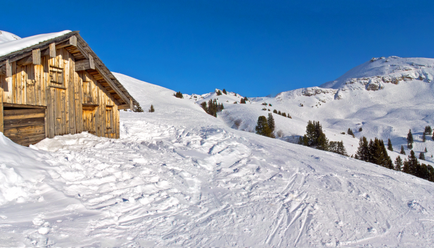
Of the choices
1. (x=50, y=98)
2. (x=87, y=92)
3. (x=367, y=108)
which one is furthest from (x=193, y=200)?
(x=367, y=108)

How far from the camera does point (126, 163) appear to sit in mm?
7742

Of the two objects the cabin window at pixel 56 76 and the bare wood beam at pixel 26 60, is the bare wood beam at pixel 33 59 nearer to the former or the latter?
the bare wood beam at pixel 26 60

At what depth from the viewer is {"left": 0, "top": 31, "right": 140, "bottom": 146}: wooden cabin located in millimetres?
7484

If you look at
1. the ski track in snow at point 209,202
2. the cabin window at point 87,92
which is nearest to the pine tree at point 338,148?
the ski track in snow at point 209,202

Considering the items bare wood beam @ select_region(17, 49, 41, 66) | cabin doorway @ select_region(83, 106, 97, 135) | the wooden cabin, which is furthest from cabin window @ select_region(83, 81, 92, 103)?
bare wood beam @ select_region(17, 49, 41, 66)

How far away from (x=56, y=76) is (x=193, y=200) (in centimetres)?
755

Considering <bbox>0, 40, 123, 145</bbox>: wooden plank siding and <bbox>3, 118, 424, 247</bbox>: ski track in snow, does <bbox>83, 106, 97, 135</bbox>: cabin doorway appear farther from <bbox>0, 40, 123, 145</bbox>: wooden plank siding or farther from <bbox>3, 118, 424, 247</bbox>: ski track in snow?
<bbox>3, 118, 424, 247</bbox>: ski track in snow

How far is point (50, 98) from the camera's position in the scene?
28.4 ft

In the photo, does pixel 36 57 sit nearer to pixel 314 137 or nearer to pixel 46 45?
pixel 46 45

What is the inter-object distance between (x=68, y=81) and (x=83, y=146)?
9.82 feet

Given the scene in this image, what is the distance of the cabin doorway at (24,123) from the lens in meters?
7.54

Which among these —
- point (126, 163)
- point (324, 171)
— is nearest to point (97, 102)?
point (126, 163)

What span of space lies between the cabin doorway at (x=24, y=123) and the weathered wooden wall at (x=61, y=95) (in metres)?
0.08

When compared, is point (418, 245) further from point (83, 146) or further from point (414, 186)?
point (83, 146)
